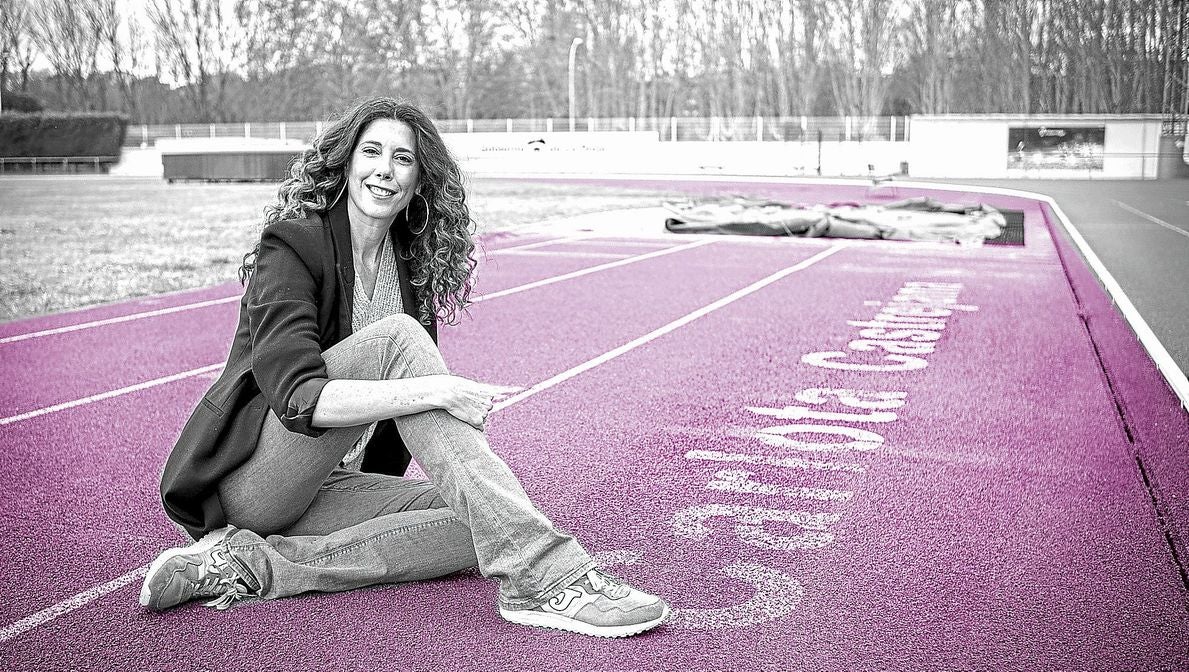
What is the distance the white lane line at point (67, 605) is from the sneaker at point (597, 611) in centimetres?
119

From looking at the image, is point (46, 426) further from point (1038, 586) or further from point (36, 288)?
point (36, 288)

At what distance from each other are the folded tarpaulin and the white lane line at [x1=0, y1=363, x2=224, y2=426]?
9.61 metres

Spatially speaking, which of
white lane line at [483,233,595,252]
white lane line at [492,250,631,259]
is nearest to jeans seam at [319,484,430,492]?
white lane line at [492,250,631,259]

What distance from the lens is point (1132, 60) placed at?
105 ft

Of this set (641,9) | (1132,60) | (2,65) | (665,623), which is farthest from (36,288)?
(641,9)

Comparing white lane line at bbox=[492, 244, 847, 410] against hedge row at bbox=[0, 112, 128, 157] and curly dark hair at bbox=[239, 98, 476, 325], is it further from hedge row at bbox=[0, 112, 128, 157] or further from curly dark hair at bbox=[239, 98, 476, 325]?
hedge row at bbox=[0, 112, 128, 157]

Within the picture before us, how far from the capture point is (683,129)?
4175cm

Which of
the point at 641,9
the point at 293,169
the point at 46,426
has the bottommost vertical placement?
the point at 46,426

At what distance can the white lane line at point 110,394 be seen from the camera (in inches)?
211

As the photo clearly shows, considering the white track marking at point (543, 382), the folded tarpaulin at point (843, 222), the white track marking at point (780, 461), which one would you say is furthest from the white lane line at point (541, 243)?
the white track marking at point (780, 461)

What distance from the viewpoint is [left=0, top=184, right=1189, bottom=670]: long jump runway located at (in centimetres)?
282

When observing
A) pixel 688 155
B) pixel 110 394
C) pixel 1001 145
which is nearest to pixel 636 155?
pixel 688 155

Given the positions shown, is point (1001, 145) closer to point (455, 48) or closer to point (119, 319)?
point (119, 319)

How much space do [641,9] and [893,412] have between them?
172 feet
